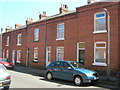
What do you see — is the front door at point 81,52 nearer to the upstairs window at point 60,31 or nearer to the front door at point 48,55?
the upstairs window at point 60,31

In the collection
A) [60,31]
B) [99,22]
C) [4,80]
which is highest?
[99,22]

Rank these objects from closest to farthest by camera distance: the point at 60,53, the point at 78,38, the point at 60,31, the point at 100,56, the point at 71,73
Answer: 1. the point at 71,73
2. the point at 100,56
3. the point at 78,38
4. the point at 60,53
5. the point at 60,31

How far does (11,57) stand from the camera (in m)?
27.9

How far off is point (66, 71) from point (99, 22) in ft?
21.5

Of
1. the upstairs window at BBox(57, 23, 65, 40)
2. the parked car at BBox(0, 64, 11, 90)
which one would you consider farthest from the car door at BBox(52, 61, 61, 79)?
the upstairs window at BBox(57, 23, 65, 40)

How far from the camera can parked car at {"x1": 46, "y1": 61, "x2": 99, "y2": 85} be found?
9622 mm

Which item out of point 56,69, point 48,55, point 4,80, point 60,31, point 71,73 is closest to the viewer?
point 4,80

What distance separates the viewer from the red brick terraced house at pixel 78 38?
13156 millimetres

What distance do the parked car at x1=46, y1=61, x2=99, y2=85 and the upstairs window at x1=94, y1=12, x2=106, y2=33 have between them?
5097mm

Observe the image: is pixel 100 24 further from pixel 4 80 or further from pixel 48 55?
pixel 4 80

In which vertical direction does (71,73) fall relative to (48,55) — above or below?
below

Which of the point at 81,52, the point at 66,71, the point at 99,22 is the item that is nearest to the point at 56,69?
the point at 66,71

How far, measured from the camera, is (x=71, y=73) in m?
10.3

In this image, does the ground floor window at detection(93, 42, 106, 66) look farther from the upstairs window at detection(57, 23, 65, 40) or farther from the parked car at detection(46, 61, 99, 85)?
the upstairs window at detection(57, 23, 65, 40)
